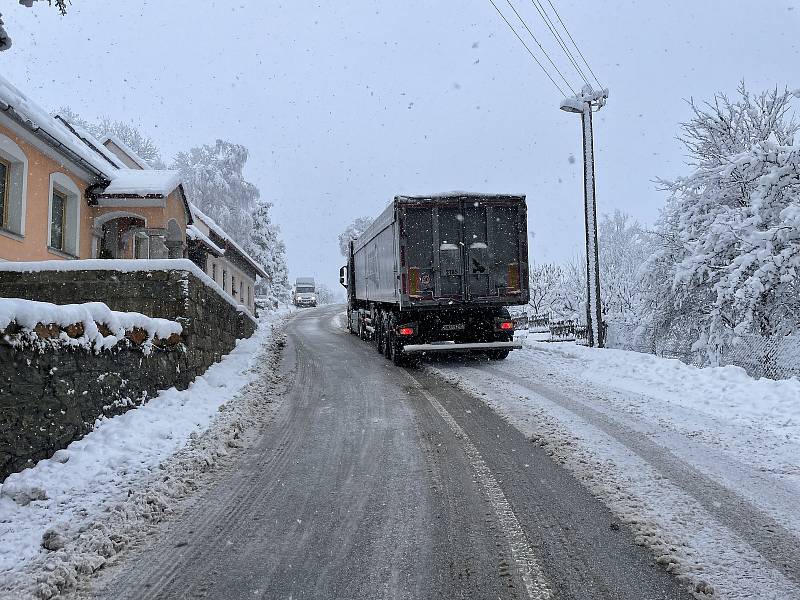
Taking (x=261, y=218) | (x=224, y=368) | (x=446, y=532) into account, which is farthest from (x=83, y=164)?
(x=261, y=218)

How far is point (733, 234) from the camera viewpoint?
14680mm

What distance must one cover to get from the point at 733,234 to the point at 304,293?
5262 cm

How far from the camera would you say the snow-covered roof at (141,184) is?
48.8ft

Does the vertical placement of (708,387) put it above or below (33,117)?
below

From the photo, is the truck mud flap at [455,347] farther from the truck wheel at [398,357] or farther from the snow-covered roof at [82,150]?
the snow-covered roof at [82,150]

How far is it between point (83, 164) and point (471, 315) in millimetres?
10064

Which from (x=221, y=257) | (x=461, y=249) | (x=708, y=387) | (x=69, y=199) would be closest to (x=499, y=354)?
(x=461, y=249)

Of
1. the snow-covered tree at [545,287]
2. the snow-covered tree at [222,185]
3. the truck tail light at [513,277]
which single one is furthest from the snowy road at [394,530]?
the snow-covered tree at [222,185]

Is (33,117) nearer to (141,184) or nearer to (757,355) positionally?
(141,184)

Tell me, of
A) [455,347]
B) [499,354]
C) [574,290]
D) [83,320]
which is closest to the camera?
[83,320]

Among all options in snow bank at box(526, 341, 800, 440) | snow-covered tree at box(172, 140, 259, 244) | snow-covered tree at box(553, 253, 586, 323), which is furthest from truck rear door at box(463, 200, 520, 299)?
snow-covered tree at box(172, 140, 259, 244)

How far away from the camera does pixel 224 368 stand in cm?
981

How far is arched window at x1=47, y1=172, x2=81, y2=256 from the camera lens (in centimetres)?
1343

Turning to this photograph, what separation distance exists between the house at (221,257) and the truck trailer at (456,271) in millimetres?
11275
